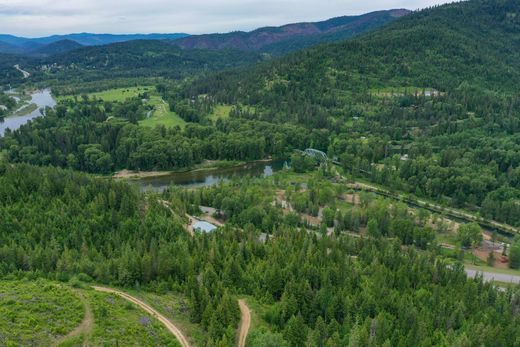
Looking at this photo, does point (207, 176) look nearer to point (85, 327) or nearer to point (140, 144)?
point (140, 144)

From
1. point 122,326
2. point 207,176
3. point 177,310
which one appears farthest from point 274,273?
point 207,176

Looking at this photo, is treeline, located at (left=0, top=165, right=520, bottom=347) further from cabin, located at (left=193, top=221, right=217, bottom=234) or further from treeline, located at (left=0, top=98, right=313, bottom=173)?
treeline, located at (left=0, top=98, right=313, bottom=173)

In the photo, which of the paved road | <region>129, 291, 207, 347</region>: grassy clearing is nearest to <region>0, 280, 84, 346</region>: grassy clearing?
<region>129, 291, 207, 347</region>: grassy clearing

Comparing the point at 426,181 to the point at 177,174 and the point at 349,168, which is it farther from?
the point at 177,174

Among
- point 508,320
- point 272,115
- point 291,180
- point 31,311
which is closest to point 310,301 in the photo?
point 508,320

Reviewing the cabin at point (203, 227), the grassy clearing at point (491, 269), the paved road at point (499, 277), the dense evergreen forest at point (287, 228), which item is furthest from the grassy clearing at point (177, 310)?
the grassy clearing at point (491, 269)

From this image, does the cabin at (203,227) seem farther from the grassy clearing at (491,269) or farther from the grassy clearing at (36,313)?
the grassy clearing at (491,269)

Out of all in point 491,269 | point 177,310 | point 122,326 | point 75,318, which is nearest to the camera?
point 75,318
